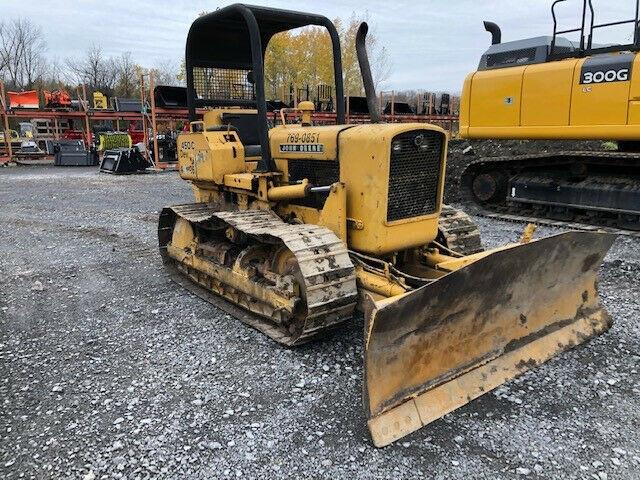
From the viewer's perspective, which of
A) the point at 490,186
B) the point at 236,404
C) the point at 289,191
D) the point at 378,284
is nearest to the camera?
the point at 236,404

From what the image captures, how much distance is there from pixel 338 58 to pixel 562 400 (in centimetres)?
383

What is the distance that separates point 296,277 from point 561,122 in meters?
6.06

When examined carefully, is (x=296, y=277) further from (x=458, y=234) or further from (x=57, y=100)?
(x=57, y=100)

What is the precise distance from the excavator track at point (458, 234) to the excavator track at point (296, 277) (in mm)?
1386

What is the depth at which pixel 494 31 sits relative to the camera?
1016 centimetres

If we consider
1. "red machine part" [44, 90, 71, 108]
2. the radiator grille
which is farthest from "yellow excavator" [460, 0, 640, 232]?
"red machine part" [44, 90, 71, 108]

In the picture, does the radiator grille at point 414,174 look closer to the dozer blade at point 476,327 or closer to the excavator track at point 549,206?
the dozer blade at point 476,327

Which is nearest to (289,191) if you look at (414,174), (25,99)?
(414,174)

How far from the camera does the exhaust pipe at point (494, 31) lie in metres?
10.0

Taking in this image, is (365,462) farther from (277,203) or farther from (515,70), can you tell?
(515,70)

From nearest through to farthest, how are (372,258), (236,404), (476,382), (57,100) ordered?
1. (236,404)
2. (476,382)
3. (372,258)
4. (57,100)

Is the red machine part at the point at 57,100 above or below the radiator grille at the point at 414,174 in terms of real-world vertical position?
above

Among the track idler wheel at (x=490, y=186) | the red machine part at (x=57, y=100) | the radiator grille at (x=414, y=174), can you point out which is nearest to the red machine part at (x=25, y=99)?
the red machine part at (x=57, y=100)

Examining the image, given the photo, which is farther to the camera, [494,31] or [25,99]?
[25,99]
